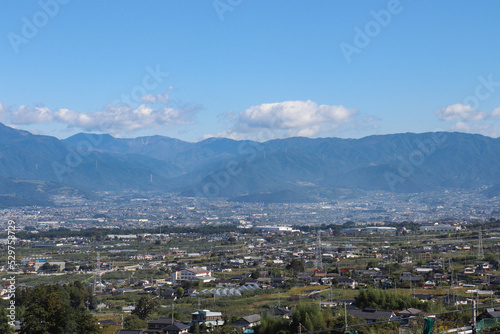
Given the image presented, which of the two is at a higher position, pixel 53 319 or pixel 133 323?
pixel 53 319

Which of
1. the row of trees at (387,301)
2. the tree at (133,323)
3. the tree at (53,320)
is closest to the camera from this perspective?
the tree at (53,320)

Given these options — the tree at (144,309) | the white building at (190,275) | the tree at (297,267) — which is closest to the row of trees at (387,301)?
the tree at (144,309)

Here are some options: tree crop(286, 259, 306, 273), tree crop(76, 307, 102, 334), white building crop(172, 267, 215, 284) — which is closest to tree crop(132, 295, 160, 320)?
tree crop(76, 307, 102, 334)

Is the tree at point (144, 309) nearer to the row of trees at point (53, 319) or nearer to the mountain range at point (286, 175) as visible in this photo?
the row of trees at point (53, 319)

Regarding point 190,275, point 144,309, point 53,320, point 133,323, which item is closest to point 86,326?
point 53,320

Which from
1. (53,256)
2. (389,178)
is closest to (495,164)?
(389,178)

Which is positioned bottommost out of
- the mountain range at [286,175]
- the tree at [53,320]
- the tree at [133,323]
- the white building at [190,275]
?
the white building at [190,275]

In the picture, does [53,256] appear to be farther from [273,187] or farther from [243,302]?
[273,187]

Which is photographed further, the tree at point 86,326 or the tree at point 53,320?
the tree at point 53,320

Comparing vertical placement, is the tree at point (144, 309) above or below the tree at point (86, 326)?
below

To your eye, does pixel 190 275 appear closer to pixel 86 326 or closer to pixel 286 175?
pixel 86 326

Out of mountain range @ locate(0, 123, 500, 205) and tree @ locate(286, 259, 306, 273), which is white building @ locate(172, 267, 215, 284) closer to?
tree @ locate(286, 259, 306, 273)

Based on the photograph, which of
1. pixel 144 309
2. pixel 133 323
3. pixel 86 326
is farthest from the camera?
pixel 144 309
